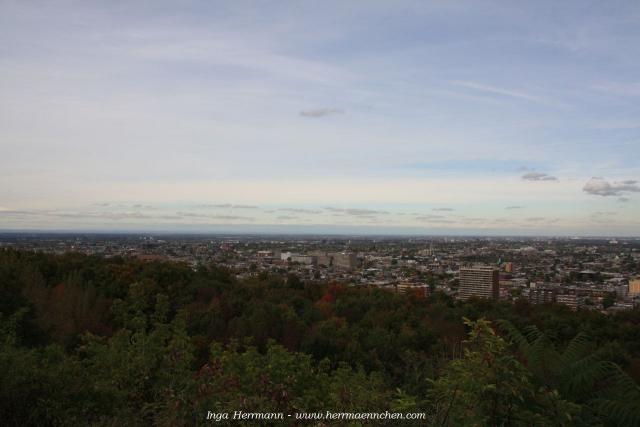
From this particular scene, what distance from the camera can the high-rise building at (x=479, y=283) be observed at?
30625 millimetres

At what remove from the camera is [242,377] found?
6.60m

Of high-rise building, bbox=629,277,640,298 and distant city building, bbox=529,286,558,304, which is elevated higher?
high-rise building, bbox=629,277,640,298

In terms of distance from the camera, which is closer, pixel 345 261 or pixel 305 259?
pixel 345 261

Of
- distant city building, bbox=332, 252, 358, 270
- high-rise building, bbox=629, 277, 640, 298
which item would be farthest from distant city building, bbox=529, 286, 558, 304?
distant city building, bbox=332, 252, 358, 270

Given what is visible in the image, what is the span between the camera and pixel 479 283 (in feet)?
103

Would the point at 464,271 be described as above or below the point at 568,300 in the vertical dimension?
above

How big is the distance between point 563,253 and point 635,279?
2102 centimetres

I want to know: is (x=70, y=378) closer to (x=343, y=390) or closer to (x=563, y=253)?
(x=343, y=390)

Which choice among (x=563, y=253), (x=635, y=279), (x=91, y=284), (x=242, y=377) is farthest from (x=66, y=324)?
(x=563, y=253)

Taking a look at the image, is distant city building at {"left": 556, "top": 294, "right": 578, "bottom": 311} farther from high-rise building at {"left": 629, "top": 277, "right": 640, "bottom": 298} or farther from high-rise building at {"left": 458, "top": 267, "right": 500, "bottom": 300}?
high-rise building at {"left": 458, "top": 267, "right": 500, "bottom": 300}

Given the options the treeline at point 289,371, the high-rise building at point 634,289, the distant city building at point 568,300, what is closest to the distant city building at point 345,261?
the distant city building at point 568,300

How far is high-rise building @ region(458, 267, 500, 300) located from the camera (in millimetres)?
30625

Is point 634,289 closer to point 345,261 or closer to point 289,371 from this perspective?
point 345,261

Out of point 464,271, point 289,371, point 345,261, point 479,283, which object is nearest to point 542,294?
point 479,283
